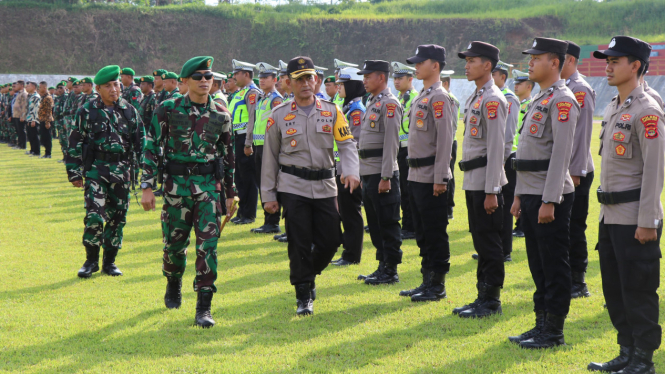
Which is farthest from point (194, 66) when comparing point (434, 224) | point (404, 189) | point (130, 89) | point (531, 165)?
point (130, 89)

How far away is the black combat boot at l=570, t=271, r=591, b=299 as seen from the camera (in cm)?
595

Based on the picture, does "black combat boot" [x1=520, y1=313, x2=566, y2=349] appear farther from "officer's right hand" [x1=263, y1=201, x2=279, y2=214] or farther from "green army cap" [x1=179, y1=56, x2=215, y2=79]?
"green army cap" [x1=179, y1=56, x2=215, y2=79]

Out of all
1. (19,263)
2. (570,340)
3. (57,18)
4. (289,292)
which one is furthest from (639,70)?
(57,18)

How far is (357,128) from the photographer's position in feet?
25.3

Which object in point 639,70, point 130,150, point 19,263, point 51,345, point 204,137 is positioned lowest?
point 19,263

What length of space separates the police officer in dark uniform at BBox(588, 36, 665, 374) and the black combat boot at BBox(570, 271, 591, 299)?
186 cm

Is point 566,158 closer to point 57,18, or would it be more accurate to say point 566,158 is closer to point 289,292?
point 289,292

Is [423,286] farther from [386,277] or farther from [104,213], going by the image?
[104,213]

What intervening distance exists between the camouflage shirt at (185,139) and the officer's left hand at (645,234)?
332cm

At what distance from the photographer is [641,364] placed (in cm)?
393

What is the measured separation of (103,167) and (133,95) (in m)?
7.15

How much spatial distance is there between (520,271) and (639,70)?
11.2 feet

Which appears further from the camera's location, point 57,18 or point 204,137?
point 57,18

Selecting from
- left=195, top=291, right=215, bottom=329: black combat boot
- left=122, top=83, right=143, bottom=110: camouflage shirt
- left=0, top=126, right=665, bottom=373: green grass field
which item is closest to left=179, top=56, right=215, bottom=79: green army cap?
left=195, top=291, right=215, bottom=329: black combat boot
